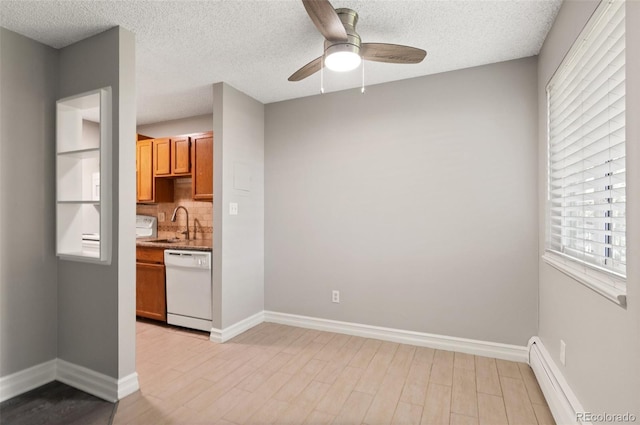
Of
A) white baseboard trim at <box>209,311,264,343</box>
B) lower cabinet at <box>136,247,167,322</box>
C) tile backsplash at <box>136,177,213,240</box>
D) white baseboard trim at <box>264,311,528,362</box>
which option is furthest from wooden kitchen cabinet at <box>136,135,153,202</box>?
white baseboard trim at <box>264,311,528,362</box>

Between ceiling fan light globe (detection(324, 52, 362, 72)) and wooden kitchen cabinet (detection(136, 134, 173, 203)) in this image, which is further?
wooden kitchen cabinet (detection(136, 134, 173, 203))

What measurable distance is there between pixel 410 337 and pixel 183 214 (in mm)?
3196

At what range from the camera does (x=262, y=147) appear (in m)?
3.76

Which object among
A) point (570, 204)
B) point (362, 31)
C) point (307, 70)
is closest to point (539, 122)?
point (570, 204)

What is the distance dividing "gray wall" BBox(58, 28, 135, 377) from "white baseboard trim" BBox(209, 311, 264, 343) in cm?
91

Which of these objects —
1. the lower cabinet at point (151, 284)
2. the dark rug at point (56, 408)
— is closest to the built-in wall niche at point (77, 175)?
the dark rug at point (56, 408)

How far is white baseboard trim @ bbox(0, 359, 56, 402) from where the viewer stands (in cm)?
216

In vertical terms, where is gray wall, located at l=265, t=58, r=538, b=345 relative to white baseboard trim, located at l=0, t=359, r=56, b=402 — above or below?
above

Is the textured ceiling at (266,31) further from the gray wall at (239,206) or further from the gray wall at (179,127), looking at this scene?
the gray wall at (179,127)

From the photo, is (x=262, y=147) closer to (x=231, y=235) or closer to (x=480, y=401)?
(x=231, y=235)

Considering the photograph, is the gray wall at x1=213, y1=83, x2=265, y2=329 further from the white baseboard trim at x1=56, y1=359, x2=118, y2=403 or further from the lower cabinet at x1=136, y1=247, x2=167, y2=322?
the white baseboard trim at x1=56, y1=359, x2=118, y2=403

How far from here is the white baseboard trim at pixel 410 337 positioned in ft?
8.89

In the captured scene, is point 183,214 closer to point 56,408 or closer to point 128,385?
point 128,385

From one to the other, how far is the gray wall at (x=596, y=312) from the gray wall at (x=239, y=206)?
267 cm
